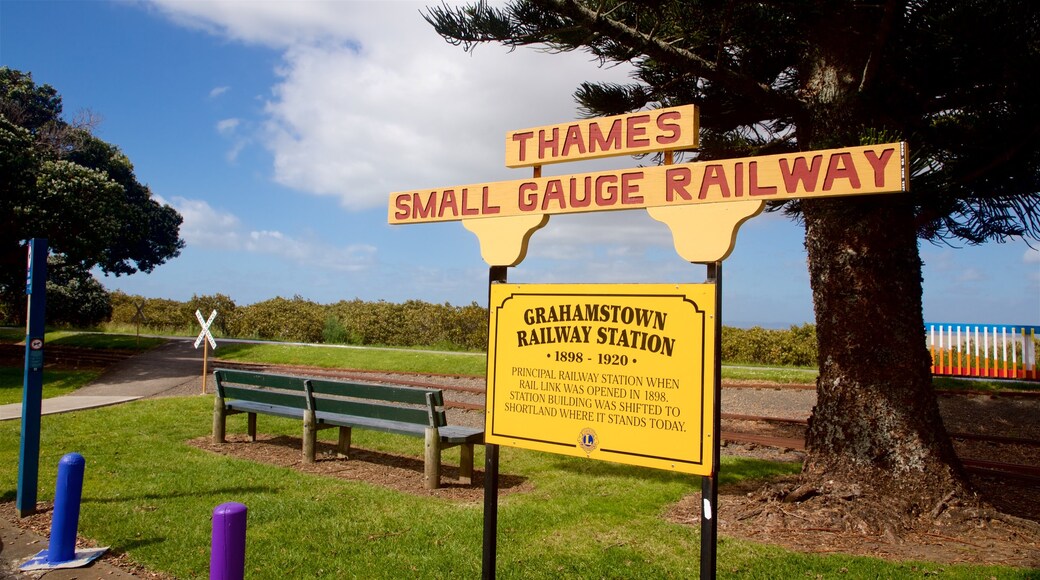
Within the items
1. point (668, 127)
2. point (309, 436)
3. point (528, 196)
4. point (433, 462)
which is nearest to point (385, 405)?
point (433, 462)

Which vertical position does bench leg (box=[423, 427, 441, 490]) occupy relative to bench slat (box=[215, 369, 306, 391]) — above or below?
below

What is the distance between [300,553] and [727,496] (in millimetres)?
3692

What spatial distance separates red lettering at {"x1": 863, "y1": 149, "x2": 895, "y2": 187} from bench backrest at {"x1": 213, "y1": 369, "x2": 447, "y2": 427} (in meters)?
4.33

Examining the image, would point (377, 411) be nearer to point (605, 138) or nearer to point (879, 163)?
point (605, 138)

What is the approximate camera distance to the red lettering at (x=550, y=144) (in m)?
3.79

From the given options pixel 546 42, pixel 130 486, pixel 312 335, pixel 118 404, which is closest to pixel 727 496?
pixel 546 42

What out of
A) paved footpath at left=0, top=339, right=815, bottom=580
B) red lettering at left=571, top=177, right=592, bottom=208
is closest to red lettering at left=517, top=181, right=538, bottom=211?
red lettering at left=571, top=177, right=592, bottom=208

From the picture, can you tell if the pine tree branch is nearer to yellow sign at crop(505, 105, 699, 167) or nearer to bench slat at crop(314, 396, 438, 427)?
yellow sign at crop(505, 105, 699, 167)

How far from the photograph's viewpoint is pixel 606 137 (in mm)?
3594

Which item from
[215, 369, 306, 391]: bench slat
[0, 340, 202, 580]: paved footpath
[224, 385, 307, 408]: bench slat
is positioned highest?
[215, 369, 306, 391]: bench slat

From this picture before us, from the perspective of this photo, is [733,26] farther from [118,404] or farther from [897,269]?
[118,404]

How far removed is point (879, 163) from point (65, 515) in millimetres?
5302

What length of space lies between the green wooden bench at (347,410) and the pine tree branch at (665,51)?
358 centimetres

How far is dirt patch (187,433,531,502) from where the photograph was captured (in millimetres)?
6438
